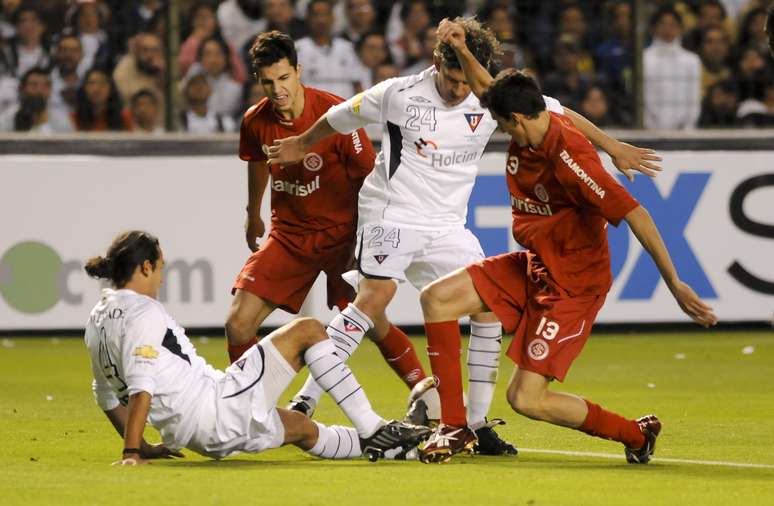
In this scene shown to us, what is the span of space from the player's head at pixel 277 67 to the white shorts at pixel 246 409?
1.91 m

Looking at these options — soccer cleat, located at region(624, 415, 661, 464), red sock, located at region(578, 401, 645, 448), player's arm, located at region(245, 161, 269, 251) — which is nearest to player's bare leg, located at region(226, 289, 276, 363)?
player's arm, located at region(245, 161, 269, 251)

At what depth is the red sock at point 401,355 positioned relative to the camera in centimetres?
844

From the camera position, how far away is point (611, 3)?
1466cm

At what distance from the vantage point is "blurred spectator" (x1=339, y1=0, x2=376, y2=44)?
14.5m

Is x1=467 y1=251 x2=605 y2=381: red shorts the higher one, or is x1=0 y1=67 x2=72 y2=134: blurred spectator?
x1=0 y1=67 x2=72 y2=134: blurred spectator

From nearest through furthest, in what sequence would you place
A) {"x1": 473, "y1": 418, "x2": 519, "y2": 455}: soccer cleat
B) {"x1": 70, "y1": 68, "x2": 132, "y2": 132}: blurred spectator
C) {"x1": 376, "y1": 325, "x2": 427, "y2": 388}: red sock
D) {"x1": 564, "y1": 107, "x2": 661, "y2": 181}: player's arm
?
{"x1": 564, "y1": 107, "x2": 661, "y2": 181}: player's arm → {"x1": 473, "y1": 418, "x2": 519, "y2": 455}: soccer cleat → {"x1": 376, "y1": 325, "x2": 427, "y2": 388}: red sock → {"x1": 70, "y1": 68, "x2": 132, "y2": 132}: blurred spectator

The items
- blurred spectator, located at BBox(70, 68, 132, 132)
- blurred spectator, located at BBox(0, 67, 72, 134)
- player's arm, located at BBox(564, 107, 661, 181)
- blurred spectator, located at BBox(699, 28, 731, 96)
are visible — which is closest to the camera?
player's arm, located at BBox(564, 107, 661, 181)

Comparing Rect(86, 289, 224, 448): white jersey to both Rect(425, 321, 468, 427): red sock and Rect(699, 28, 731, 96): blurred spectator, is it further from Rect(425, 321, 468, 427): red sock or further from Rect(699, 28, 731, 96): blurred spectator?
Rect(699, 28, 731, 96): blurred spectator

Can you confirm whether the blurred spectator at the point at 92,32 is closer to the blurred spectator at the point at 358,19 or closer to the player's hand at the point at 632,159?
the blurred spectator at the point at 358,19

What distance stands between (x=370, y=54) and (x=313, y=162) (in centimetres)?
575

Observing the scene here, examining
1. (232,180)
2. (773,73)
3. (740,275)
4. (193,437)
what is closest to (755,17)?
(773,73)

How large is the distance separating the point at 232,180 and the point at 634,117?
352 cm

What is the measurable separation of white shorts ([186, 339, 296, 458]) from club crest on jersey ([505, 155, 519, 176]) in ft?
4.36

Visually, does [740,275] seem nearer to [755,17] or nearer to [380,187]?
[755,17]
